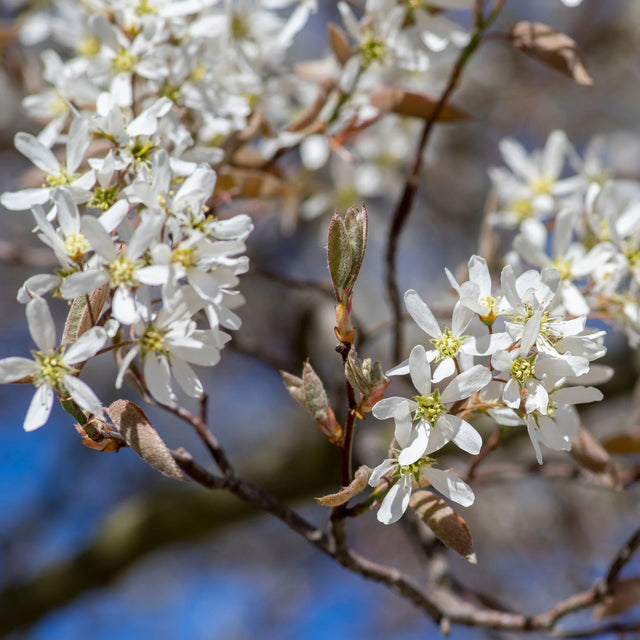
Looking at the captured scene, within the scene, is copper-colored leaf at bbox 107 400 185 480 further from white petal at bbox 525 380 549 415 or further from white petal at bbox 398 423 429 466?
white petal at bbox 525 380 549 415

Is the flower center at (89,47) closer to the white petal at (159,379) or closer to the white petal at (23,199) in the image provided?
the white petal at (23,199)

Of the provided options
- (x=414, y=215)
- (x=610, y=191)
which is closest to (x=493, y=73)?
(x=414, y=215)

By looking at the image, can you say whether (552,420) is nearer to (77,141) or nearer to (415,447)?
(415,447)

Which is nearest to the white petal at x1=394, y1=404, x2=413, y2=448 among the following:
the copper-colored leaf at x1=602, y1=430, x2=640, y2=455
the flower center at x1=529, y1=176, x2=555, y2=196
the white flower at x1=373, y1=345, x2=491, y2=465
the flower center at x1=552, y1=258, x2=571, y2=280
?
the white flower at x1=373, y1=345, x2=491, y2=465

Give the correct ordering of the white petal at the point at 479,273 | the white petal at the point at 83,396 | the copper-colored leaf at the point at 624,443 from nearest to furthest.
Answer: the white petal at the point at 83,396, the white petal at the point at 479,273, the copper-colored leaf at the point at 624,443

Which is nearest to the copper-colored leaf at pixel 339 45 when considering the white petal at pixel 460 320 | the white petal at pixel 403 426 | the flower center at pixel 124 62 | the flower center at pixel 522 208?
the flower center at pixel 124 62

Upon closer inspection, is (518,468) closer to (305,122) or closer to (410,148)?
(305,122)

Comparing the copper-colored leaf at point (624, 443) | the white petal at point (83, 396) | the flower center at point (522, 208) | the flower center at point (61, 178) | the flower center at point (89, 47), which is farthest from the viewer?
the flower center at point (522, 208)
